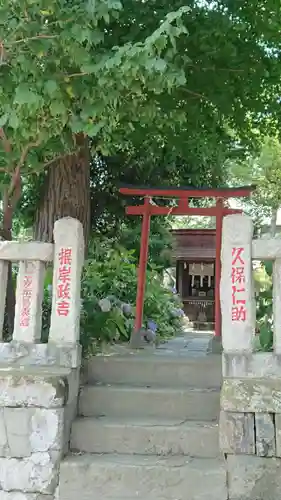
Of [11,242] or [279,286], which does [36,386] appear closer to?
[11,242]

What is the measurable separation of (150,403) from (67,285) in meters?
1.27

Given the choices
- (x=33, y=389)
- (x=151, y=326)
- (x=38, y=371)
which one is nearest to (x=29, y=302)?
(x=38, y=371)

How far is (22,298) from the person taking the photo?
430 cm

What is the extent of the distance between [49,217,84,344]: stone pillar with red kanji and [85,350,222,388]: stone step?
0.70 meters

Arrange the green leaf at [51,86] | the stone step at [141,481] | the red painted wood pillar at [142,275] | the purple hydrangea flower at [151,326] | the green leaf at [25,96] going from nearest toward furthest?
the green leaf at [25,96] < the green leaf at [51,86] < the stone step at [141,481] < the red painted wood pillar at [142,275] < the purple hydrangea flower at [151,326]

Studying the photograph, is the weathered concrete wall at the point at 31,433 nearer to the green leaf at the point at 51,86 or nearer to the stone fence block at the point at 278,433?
the stone fence block at the point at 278,433

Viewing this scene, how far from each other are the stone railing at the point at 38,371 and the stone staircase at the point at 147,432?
20 cm

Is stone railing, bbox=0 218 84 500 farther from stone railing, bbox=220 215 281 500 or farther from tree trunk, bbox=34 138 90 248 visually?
tree trunk, bbox=34 138 90 248

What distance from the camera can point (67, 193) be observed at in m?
6.92

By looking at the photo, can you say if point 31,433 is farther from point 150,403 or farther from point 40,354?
point 150,403

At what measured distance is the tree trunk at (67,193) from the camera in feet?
22.6

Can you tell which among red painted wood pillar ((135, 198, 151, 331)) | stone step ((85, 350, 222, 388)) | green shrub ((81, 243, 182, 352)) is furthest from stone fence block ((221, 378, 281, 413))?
red painted wood pillar ((135, 198, 151, 331))

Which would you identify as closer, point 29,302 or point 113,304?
point 29,302

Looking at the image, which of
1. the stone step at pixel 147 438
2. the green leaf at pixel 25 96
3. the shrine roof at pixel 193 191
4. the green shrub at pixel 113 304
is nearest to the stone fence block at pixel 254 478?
the stone step at pixel 147 438
